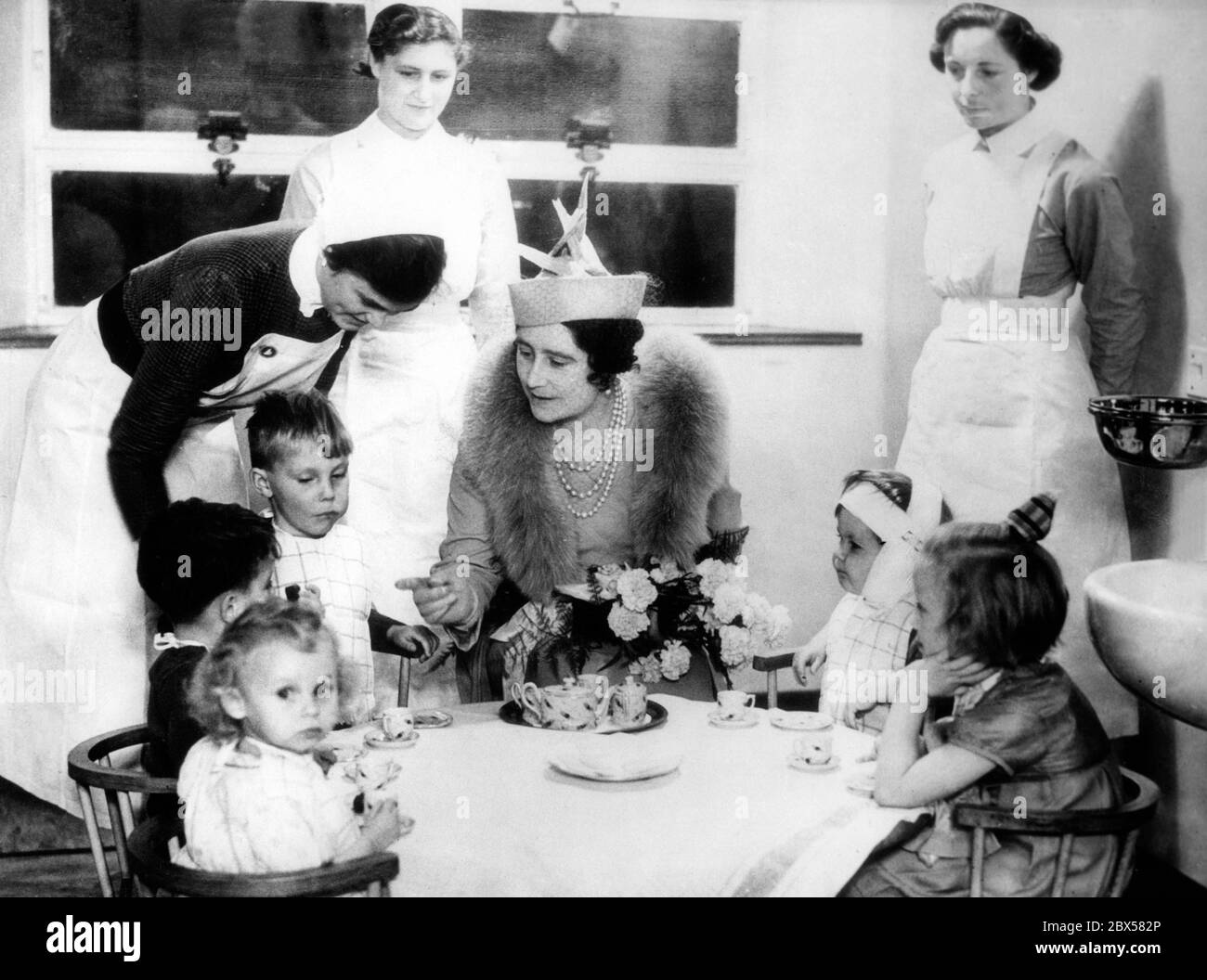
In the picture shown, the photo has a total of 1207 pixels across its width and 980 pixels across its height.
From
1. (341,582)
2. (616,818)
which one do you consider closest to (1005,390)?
(616,818)

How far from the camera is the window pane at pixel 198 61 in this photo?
315cm

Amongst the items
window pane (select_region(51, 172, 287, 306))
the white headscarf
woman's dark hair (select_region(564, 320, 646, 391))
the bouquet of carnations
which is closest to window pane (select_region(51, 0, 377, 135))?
window pane (select_region(51, 172, 287, 306))

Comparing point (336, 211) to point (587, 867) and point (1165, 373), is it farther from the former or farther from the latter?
point (1165, 373)

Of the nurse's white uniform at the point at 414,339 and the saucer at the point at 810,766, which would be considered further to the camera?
the nurse's white uniform at the point at 414,339

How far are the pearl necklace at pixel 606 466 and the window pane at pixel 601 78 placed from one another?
572 millimetres

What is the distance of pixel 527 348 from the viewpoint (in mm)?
3221

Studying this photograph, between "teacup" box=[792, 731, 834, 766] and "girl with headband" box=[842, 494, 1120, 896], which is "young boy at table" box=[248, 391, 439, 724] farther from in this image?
"girl with headband" box=[842, 494, 1120, 896]

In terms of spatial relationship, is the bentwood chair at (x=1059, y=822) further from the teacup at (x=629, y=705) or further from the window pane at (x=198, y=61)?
the window pane at (x=198, y=61)

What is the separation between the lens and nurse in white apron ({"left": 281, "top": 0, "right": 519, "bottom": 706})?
3184 mm

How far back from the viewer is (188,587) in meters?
3.09

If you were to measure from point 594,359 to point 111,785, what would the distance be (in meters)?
1.32

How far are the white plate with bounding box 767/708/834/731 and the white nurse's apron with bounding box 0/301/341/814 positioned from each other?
4.07 feet

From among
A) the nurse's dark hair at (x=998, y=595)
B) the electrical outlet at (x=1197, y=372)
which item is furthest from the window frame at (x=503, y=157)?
the electrical outlet at (x=1197, y=372)

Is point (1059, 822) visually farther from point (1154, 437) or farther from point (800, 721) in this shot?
point (1154, 437)
